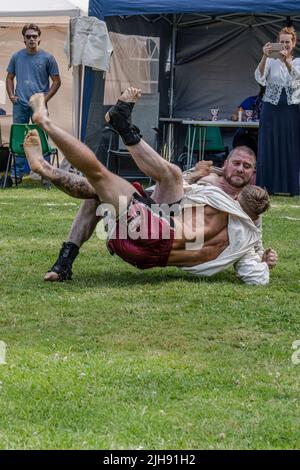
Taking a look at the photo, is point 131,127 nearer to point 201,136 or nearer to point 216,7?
point 216,7

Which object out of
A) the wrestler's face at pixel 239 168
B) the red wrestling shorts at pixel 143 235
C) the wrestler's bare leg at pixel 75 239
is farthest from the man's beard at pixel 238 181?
the wrestler's bare leg at pixel 75 239

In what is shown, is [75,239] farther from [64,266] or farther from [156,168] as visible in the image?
[156,168]

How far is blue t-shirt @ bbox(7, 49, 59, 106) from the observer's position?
44.7ft

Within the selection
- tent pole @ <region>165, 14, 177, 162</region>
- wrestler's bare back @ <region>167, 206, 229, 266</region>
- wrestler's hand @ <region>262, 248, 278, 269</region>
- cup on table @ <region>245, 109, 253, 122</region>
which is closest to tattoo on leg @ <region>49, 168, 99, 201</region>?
wrestler's bare back @ <region>167, 206, 229, 266</region>

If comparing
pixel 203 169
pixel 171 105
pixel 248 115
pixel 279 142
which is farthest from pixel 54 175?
pixel 171 105

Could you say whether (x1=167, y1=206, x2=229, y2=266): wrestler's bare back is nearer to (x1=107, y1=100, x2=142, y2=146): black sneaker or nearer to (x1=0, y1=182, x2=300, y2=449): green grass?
(x1=0, y1=182, x2=300, y2=449): green grass

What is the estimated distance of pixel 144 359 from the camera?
4.57 meters

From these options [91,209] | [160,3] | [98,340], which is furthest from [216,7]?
[98,340]

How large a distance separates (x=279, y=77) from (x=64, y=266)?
6.54 m

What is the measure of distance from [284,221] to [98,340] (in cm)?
524

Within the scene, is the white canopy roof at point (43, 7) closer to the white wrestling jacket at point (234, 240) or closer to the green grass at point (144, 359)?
the green grass at point (144, 359)

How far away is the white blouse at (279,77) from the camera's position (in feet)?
40.4

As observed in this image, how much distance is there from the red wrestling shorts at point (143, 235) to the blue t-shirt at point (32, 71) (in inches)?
301

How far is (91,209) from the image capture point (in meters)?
6.56
